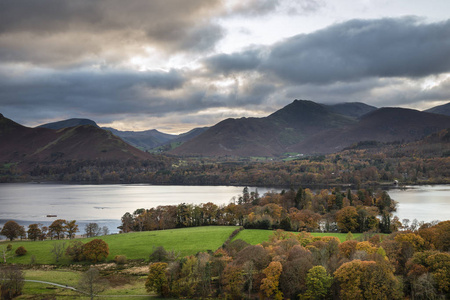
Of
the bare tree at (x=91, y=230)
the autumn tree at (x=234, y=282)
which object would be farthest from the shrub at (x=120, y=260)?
the bare tree at (x=91, y=230)

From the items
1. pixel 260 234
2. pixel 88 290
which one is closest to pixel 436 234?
pixel 260 234

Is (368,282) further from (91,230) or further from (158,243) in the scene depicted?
(91,230)

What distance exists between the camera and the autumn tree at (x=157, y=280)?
39.6 m

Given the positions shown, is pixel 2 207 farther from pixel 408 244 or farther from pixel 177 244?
pixel 408 244

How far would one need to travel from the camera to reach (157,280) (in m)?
39.7

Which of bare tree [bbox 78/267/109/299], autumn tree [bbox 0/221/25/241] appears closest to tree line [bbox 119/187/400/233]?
autumn tree [bbox 0/221/25/241]

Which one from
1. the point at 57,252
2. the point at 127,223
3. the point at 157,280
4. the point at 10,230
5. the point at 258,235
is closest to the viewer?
the point at 157,280

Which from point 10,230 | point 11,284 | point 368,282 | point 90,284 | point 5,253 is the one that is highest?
point 10,230

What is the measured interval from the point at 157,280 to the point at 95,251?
20.5 m

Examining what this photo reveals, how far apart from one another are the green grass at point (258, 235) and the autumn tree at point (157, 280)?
21374mm

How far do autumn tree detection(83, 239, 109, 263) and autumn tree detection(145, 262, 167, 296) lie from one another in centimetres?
1840

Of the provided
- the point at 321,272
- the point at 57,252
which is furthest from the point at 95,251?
the point at 321,272

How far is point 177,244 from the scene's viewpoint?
198 feet

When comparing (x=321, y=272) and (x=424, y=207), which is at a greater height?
(x=321, y=272)
